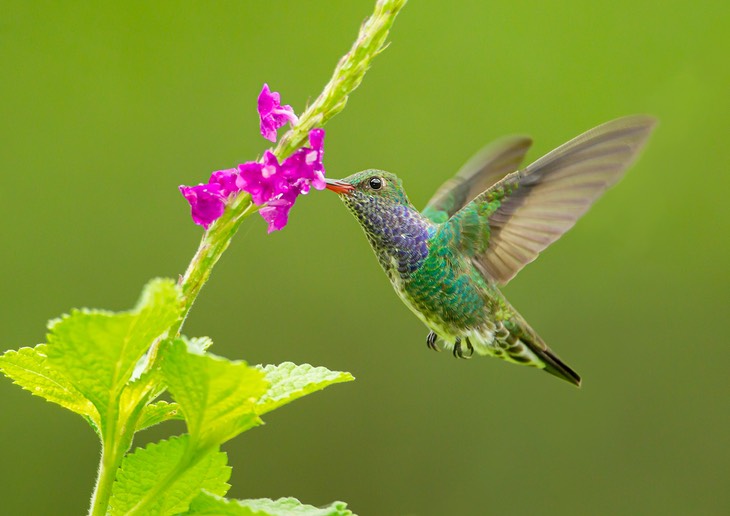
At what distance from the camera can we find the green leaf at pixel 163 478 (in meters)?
1.14

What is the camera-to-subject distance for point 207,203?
1.26m

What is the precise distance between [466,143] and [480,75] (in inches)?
17.9

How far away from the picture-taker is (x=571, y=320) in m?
5.51

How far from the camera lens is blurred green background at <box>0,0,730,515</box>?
5.28 metres

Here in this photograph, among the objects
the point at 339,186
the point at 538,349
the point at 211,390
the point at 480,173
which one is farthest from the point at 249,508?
the point at 480,173

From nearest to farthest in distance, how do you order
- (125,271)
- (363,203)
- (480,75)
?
(363,203)
(125,271)
(480,75)

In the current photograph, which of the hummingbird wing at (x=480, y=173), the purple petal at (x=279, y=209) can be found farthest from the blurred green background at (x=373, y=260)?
the purple petal at (x=279, y=209)

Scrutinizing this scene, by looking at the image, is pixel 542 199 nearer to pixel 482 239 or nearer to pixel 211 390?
pixel 482 239

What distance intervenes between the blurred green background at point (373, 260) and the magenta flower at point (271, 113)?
4.01 meters

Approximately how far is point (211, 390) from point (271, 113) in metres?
0.54

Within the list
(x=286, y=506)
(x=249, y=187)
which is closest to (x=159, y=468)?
(x=286, y=506)

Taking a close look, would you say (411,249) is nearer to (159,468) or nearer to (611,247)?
(159,468)

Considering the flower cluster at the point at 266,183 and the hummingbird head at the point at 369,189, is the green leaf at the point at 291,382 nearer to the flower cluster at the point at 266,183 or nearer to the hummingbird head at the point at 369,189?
the flower cluster at the point at 266,183

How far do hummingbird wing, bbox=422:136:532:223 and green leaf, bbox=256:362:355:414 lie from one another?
5.77ft
